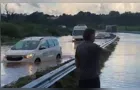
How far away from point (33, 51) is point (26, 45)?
1.22 feet

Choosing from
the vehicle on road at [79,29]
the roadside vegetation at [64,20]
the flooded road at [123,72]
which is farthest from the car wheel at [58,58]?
the roadside vegetation at [64,20]

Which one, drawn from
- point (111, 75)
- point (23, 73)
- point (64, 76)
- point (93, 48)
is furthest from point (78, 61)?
point (23, 73)

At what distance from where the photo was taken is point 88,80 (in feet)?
28.1

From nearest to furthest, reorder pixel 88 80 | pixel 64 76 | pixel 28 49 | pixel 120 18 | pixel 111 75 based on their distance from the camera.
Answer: pixel 88 80 < pixel 64 76 < pixel 120 18 < pixel 111 75 < pixel 28 49

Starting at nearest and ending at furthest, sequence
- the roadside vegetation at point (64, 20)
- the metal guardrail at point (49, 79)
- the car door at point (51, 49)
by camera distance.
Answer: the metal guardrail at point (49, 79) < the roadside vegetation at point (64, 20) < the car door at point (51, 49)

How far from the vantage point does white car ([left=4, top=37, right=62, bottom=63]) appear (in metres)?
16.6

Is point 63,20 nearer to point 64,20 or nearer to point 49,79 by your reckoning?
point 64,20

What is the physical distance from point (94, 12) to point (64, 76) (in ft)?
6.15

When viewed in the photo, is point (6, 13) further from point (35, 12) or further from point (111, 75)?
point (111, 75)

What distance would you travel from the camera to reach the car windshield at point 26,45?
16.6 metres

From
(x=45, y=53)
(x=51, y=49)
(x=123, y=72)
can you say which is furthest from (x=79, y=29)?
(x=51, y=49)

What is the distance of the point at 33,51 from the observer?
16.9 meters

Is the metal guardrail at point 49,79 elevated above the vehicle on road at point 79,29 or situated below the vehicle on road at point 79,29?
below

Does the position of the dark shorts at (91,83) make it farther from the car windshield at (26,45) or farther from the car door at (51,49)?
the car door at (51,49)
